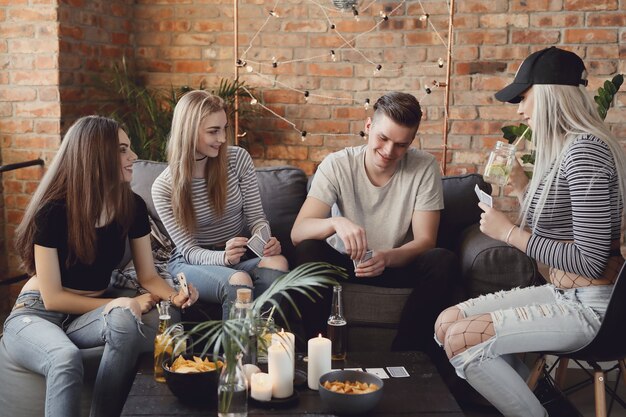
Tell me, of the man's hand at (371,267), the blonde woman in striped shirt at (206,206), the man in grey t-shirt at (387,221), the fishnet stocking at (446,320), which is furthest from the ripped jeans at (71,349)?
the fishnet stocking at (446,320)

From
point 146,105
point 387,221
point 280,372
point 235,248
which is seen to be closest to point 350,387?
point 280,372

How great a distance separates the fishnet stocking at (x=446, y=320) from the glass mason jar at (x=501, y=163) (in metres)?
0.43

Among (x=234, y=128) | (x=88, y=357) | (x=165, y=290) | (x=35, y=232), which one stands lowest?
(x=88, y=357)

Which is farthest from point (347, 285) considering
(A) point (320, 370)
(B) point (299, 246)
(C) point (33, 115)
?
(C) point (33, 115)

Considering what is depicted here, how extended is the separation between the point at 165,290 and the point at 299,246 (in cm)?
55

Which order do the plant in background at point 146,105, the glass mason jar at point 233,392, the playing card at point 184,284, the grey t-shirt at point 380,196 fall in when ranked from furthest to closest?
1. the plant in background at point 146,105
2. the grey t-shirt at point 380,196
3. the playing card at point 184,284
4. the glass mason jar at point 233,392

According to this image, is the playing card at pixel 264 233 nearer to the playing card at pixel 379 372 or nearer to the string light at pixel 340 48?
the playing card at pixel 379 372

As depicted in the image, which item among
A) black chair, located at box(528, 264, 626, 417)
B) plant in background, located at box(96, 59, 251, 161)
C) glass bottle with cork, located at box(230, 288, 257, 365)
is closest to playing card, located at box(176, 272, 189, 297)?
glass bottle with cork, located at box(230, 288, 257, 365)

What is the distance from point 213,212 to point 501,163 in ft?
3.83

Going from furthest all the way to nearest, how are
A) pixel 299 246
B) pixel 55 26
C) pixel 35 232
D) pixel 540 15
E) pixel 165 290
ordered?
pixel 540 15 → pixel 55 26 → pixel 299 246 → pixel 165 290 → pixel 35 232

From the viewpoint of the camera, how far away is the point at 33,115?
376cm

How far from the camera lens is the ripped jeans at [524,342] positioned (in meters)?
2.11

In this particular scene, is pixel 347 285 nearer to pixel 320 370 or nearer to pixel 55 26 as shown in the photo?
pixel 320 370

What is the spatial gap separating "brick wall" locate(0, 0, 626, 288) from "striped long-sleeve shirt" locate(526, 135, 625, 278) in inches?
79.6
